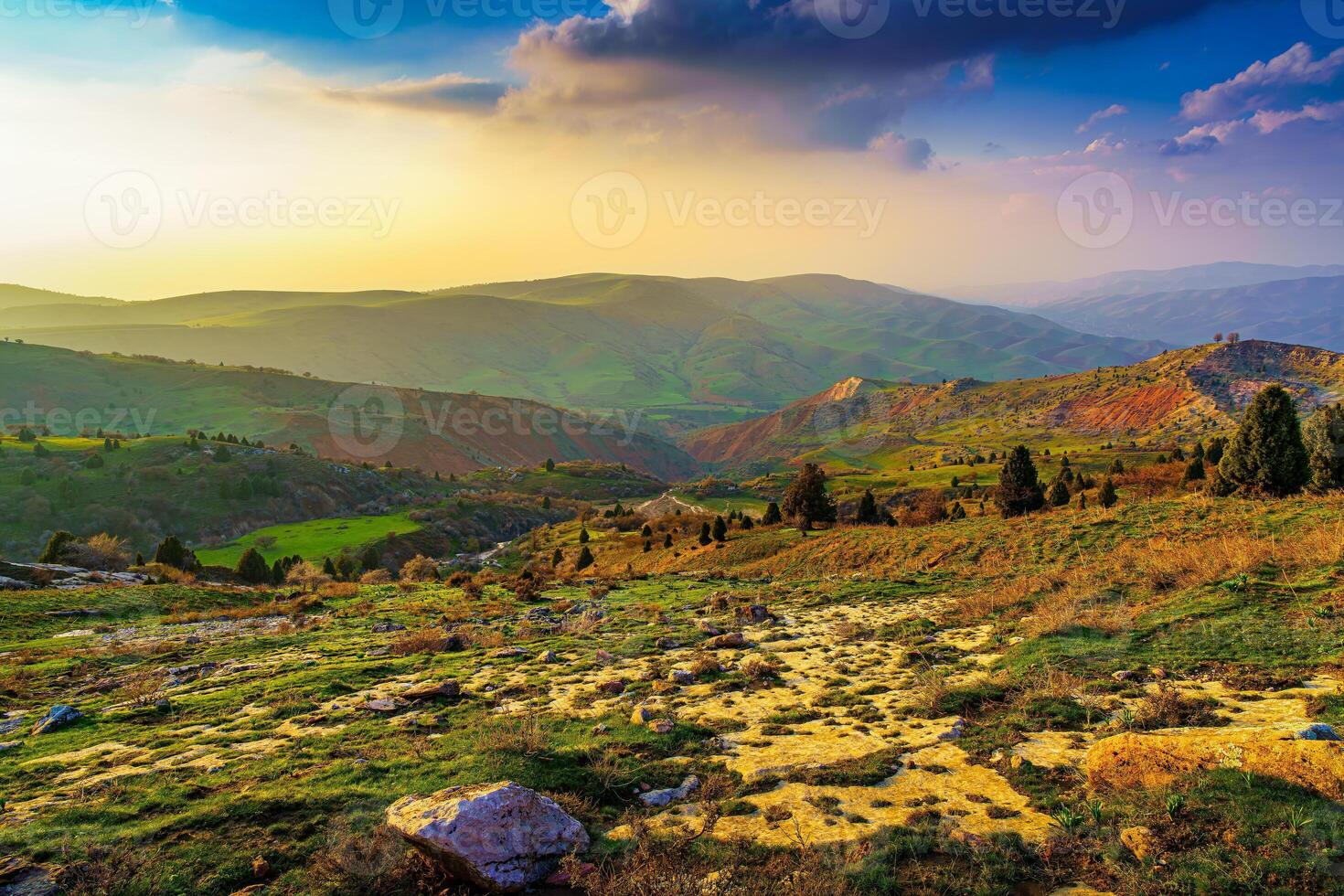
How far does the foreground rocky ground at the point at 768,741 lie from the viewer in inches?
257

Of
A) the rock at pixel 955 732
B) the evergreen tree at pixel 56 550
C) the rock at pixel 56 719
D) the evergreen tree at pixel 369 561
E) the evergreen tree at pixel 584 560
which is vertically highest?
the rock at pixel 955 732

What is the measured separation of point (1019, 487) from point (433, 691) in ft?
119

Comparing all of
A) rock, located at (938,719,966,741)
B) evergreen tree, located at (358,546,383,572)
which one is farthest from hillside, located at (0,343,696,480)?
rock, located at (938,719,966,741)

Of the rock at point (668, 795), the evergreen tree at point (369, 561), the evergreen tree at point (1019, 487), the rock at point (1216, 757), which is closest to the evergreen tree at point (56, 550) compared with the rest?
the evergreen tree at point (369, 561)

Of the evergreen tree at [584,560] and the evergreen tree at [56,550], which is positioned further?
the evergreen tree at [584,560]

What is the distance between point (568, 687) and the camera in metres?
14.0

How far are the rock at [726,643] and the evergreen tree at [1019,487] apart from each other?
27.3 m

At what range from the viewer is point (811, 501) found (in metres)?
45.8

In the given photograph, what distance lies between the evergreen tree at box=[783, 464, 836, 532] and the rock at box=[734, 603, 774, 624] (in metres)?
24.0

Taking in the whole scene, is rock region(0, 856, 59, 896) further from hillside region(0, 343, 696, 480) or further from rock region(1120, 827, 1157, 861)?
hillside region(0, 343, 696, 480)

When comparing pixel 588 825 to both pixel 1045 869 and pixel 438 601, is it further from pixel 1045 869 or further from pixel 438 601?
pixel 438 601

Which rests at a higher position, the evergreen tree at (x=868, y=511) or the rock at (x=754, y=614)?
the rock at (x=754, y=614)

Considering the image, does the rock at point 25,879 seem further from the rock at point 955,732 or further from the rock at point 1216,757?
the rock at point 1216,757

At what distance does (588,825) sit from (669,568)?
3527cm
